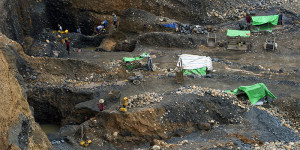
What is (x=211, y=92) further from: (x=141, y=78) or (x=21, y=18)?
(x=21, y=18)

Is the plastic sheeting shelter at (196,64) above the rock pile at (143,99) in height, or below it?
above

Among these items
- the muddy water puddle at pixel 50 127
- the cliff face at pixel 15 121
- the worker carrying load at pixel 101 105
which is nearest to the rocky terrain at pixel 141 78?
the cliff face at pixel 15 121

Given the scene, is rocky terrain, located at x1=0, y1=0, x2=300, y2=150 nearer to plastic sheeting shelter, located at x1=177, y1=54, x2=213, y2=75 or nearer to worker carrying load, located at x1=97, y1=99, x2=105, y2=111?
worker carrying load, located at x1=97, y1=99, x2=105, y2=111

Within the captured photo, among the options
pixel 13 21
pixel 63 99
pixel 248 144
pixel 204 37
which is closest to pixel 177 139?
pixel 248 144

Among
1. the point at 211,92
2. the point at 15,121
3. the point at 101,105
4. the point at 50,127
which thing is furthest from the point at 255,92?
the point at 15,121

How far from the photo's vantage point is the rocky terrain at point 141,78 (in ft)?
63.9

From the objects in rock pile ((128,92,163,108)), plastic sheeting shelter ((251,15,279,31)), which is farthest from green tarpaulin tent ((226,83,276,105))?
plastic sheeting shelter ((251,15,279,31))

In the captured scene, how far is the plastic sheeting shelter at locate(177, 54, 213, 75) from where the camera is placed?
25.4 meters

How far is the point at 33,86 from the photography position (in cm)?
2378

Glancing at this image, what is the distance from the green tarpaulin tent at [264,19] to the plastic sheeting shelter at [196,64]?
21.4ft

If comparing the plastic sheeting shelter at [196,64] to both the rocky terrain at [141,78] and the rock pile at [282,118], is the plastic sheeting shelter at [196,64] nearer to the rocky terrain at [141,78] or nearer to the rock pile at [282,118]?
the rocky terrain at [141,78]

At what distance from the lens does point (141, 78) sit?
24000 mm

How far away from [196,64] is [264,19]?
→ 833 centimetres

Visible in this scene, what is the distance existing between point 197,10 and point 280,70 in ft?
31.4
